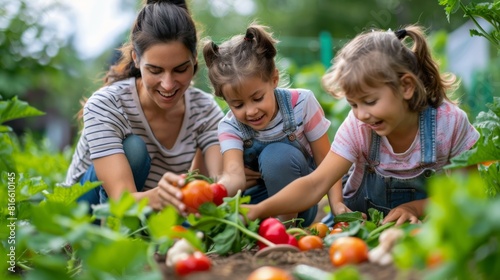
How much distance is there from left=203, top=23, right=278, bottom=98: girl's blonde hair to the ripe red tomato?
730 millimetres

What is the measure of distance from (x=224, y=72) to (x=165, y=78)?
30 centimetres

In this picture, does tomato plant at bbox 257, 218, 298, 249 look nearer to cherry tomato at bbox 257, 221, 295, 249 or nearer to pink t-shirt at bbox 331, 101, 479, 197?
cherry tomato at bbox 257, 221, 295, 249

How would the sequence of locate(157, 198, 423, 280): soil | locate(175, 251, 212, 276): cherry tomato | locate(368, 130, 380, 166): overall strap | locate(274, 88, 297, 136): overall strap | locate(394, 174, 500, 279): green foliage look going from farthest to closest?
1. locate(274, 88, 297, 136): overall strap
2. locate(368, 130, 380, 166): overall strap
3. locate(175, 251, 212, 276): cherry tomato
4. locate(157, 198, 423, 280): soil
5. locate(394, 174, 500, 279): green foliage

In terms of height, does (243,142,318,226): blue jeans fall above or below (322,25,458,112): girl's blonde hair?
below

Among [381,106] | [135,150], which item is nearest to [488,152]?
[381,106]

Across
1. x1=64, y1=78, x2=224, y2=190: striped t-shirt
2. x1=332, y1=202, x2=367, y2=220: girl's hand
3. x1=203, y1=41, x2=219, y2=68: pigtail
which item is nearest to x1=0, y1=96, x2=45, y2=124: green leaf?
x1=64, y1=78, x2=224, y2=190: striped t-shirt

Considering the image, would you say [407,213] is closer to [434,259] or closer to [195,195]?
[195,195]

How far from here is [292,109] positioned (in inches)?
127

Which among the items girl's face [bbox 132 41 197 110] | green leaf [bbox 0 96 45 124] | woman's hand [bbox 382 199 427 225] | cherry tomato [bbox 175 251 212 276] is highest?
girl's face [bbox 132 41 197 110]

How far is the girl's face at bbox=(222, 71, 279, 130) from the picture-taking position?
296 centimetres

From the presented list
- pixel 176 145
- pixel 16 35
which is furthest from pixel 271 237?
pixel 16 35

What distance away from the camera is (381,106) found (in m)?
2.55

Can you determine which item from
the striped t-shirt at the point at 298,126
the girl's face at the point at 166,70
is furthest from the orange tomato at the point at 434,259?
the girl's face at the point at 166,70

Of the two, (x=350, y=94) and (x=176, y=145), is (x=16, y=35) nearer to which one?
(x=176, y=145)
